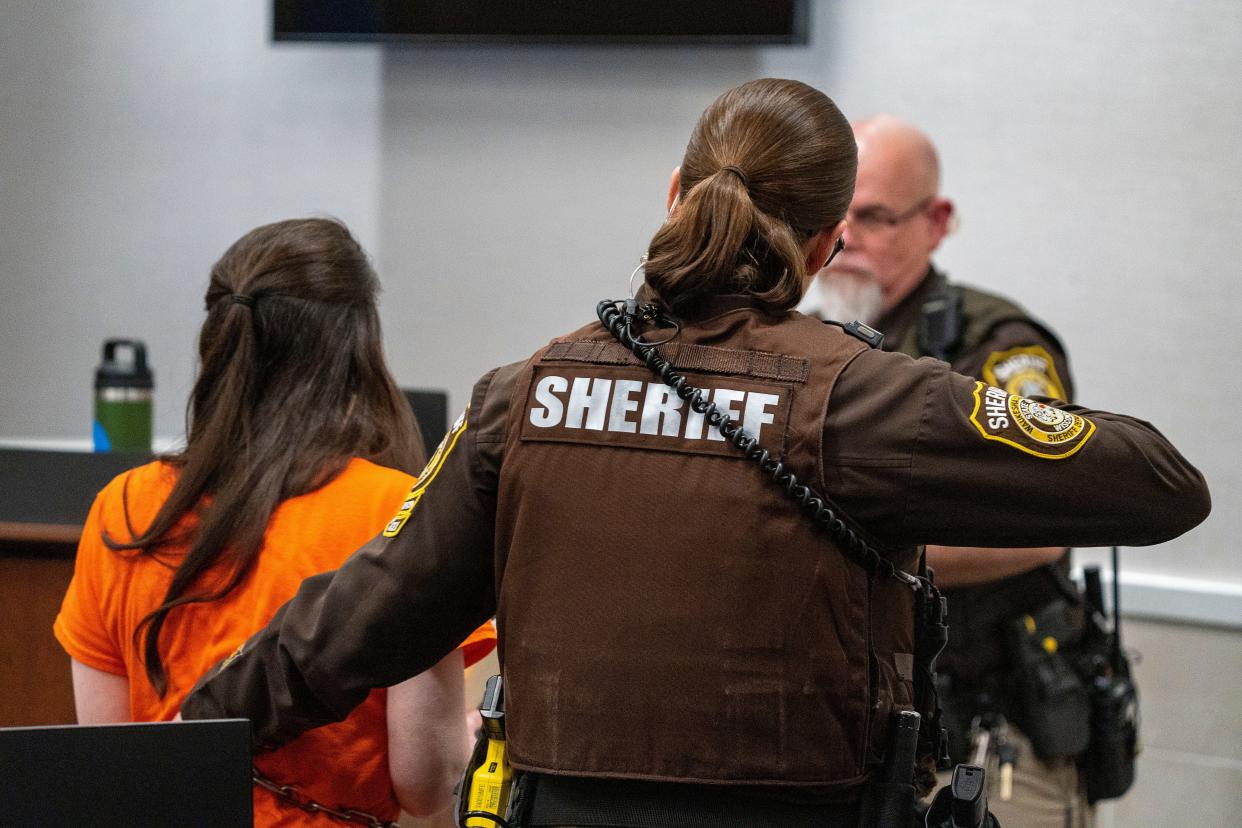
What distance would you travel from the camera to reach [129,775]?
3.70 ft

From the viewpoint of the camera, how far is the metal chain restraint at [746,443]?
1.14 metres

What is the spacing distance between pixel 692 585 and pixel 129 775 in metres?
0.49

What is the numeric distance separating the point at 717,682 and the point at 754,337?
0.98 ft

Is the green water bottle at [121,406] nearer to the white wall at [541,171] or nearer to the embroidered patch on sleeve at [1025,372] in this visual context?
the white wall at [541,171]

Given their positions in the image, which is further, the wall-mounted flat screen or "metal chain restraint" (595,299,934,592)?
the wall-mounted flat screen

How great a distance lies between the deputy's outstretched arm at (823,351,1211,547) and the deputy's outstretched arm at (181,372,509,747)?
344mm

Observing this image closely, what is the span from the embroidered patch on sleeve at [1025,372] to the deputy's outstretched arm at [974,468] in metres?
1.27

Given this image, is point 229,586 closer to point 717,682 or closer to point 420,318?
point 717,682

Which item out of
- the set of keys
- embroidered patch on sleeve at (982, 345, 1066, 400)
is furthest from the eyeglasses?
the set of keys

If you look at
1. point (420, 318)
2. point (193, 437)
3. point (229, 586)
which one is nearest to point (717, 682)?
point (229, 586)

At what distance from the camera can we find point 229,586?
4.98ft

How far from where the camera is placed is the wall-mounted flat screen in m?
3.55

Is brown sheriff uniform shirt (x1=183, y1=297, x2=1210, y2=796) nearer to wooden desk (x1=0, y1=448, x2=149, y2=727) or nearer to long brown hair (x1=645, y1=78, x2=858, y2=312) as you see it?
long brown hair (x1=645, y1=78, x2=858, y2=312)

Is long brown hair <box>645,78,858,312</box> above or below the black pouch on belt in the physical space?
above
